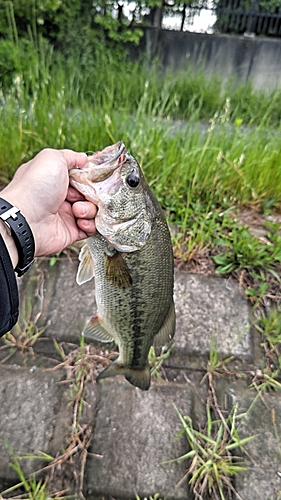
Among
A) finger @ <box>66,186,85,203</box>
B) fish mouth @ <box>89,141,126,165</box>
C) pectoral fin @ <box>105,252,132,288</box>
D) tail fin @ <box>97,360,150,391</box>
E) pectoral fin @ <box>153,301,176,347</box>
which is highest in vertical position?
fish mouth @ <box>89,141,126,165</box>

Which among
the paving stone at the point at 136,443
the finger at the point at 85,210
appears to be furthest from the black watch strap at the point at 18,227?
the paving stone at the point at 136,443

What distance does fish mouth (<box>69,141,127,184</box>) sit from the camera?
1360 millimetres

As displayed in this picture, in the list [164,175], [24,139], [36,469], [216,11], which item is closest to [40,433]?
[36,469]

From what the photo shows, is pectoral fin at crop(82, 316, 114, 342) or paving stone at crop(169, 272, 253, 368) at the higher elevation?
pectoral fin at crop(82, 316, 114, 342)

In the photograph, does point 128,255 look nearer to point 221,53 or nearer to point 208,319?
point 208,319

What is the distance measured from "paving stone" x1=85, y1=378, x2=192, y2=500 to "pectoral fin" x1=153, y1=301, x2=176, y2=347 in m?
0.43

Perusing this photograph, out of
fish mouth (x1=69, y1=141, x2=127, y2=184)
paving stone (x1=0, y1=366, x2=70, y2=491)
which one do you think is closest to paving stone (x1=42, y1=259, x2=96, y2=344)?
paving stone (x1=0, y1=366, x2=70, y2=491)

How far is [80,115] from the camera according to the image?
3139mm

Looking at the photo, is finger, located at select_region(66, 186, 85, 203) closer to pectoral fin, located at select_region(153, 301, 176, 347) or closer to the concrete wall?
pectoral fin, located at select_region(153, 301, 176, 347)

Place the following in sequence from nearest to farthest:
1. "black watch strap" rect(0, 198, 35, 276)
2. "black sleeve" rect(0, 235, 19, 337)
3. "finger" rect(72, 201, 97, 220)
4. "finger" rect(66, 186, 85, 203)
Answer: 1. "black sleeve" rect(0, 235, 19, 337)
2. "black watch strap" rect(0, 198, 35, 276)
3. "finger" rect(72, 201, 97, 220)
4. "finger" rect(66, 186, 85, 203)

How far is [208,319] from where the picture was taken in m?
2.24

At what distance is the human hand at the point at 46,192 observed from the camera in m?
1.47

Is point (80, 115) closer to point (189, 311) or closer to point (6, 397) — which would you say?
point (189, 311)

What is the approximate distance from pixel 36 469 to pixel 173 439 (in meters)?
0.61
